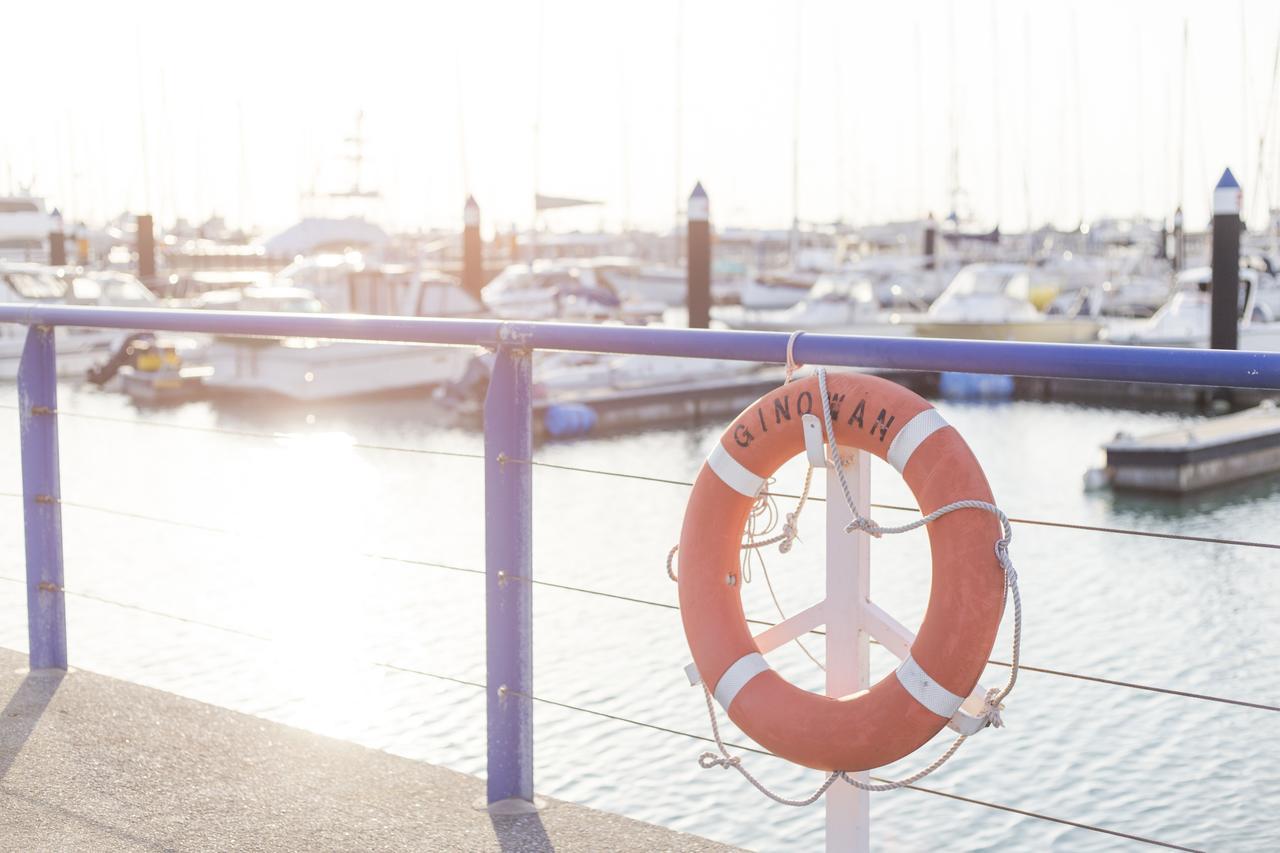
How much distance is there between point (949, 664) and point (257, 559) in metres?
8.16

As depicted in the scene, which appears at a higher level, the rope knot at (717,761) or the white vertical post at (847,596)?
the white vertical post at (847,596)

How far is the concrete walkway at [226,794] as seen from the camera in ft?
7.82

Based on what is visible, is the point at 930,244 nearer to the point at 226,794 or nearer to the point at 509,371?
the point at 509,371

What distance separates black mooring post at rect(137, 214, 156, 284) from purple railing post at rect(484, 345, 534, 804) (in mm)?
25433

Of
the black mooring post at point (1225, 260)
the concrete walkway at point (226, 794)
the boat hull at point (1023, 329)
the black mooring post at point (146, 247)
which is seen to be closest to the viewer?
the concrete walkway at point (226, 794)

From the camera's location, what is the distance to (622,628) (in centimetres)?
781

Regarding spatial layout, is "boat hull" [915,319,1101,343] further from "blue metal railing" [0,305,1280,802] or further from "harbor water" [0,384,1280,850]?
"blue metal railing" [0,305,1280,802]

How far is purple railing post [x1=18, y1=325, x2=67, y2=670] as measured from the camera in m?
3.15

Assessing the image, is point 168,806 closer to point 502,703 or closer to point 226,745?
point 226,745

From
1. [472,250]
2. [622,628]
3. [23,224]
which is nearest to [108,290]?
[472,250]

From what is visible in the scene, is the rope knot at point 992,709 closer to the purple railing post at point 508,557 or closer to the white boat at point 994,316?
the purple railing post at point 508,557

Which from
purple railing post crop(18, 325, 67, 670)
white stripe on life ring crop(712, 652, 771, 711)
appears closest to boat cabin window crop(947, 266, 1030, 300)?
purple railing post crop(18, 325, 67, 670)

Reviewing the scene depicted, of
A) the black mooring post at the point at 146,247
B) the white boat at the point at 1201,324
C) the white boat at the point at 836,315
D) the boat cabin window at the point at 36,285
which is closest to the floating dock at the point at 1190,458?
the white boat at the point at 1201,324

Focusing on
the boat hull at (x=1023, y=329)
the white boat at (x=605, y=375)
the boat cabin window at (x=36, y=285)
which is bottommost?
the white boat at (x=605, y=375)
